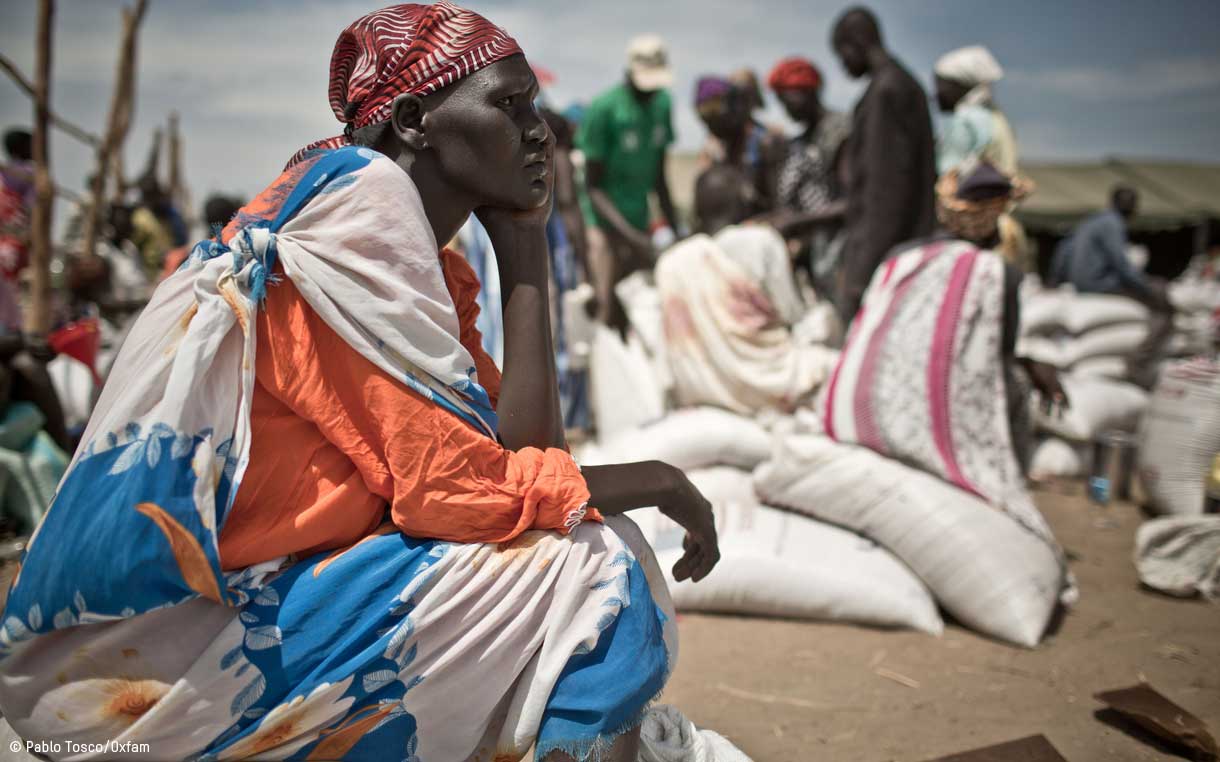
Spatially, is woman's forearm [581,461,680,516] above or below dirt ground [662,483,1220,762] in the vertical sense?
above

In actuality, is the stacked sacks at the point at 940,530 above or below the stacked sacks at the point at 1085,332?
above

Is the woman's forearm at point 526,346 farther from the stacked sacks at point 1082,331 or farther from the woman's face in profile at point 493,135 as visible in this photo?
the stacked sacks at point 1082,331

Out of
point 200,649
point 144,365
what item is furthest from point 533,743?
point 144,365

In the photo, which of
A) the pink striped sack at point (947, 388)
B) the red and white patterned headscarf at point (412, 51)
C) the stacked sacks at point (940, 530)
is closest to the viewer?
the red and white patterned headscarf at point (412, 51)

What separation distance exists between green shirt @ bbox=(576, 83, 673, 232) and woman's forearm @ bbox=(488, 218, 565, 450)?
420 centimetres

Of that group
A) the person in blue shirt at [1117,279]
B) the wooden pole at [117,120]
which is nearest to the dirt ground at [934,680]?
the person in blue shirt at [1117,279]

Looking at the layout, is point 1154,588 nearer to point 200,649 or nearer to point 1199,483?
point 1199,483

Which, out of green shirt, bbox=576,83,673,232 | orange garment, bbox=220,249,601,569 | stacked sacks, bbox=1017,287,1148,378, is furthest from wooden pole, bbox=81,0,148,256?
stacked sacks, bbox=1017,287,1148,378

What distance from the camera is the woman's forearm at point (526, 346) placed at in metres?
1.32

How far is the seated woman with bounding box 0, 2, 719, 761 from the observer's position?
1069mm

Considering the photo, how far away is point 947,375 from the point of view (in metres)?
2.90

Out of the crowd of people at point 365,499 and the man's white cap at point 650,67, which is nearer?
the crowd of people at point 365,499

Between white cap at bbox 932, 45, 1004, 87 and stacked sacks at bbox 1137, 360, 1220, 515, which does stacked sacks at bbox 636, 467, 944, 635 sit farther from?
white cap at bbox 932, 45, 1004, 87

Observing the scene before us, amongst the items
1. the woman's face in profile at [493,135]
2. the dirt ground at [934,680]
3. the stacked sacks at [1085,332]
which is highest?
the woman's face in profile at [493,135]
